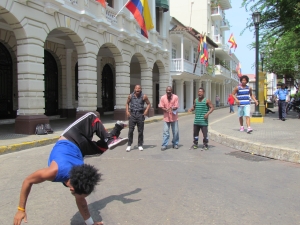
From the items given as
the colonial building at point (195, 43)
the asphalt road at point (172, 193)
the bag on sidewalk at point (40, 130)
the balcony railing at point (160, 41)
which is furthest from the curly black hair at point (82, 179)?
the colonial building at point (195, 43)

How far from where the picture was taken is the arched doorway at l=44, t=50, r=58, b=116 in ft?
55.9

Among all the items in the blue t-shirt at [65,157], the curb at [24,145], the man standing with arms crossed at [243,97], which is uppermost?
the man standing with arms crossed at [243,97]

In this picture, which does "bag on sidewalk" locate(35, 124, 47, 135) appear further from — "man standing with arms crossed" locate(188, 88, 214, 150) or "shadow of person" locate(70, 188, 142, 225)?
"shadow of person" locate(70, 188, 142, 225)

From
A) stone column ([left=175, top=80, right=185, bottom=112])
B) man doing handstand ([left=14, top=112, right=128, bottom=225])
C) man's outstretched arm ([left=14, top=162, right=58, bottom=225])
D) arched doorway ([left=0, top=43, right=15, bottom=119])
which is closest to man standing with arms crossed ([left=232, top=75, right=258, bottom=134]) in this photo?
man doing handstand ([left=14, top=112, right=128, bottom=225])

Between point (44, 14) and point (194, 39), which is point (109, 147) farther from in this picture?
point (194, 39)

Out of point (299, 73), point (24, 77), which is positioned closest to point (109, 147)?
point (24, 77)

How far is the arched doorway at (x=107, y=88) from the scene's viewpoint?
2245 centimetres

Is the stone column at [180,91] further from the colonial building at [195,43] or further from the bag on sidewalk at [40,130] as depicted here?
the bag on sidewalk at [40,130]

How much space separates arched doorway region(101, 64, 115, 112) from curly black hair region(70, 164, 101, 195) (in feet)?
65.0

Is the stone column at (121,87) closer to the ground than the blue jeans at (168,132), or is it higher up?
higher up

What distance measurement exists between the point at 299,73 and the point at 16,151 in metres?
36.4

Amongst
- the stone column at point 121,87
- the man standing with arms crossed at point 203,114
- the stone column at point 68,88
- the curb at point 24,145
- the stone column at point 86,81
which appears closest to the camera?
the man standing with arms crossed at point 203,114

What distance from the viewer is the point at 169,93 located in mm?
8203

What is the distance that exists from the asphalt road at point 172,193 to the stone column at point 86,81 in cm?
710
